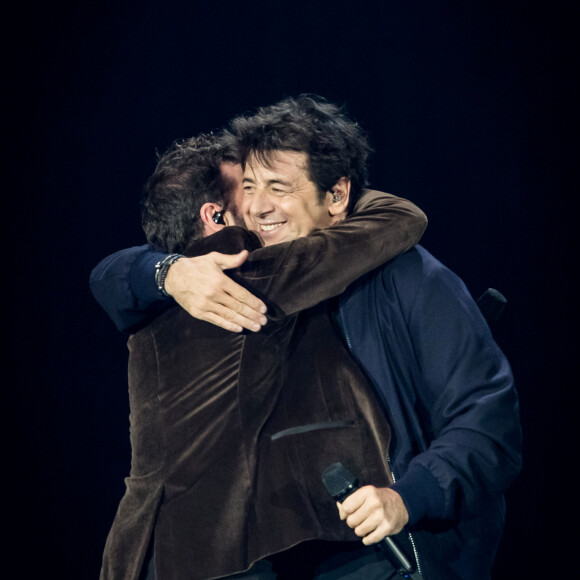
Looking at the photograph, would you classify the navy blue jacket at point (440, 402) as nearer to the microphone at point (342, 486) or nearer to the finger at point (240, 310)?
the microphone at point (342, 486)

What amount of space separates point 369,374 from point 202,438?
1.35 ft

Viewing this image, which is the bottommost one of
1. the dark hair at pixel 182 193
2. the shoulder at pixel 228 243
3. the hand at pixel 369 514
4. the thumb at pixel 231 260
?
the hand at pixel 369 514

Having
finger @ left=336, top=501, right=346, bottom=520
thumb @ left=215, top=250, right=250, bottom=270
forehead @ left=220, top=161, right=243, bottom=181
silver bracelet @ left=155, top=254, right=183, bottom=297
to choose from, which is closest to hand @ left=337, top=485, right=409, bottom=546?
finger @ left=336, top=501, right=346, bottom=520

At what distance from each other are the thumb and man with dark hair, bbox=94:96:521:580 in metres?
0.07

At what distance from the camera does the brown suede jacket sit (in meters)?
1.58

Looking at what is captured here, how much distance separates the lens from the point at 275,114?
212 cm

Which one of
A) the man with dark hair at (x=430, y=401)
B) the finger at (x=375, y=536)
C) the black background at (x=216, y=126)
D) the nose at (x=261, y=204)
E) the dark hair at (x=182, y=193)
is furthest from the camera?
the black background at (x=216, y=126)

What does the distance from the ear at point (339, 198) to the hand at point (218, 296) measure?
20.7 inches

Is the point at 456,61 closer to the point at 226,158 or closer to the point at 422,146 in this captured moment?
the point at 422,146

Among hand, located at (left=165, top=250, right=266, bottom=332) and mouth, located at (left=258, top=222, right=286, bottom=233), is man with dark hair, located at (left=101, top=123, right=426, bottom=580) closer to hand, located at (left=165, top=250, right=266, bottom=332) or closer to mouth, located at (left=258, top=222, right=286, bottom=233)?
hand, located at (left=165, top=250, right=266, bottom=332)

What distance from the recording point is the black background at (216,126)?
306cm

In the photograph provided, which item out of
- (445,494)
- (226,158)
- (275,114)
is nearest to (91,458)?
(226,158)

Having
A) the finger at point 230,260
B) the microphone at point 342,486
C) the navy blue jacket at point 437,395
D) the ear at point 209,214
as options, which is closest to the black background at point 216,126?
the ear at point 209,214

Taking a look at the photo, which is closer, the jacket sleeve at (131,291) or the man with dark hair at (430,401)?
the man with dark hair at (430,401)
